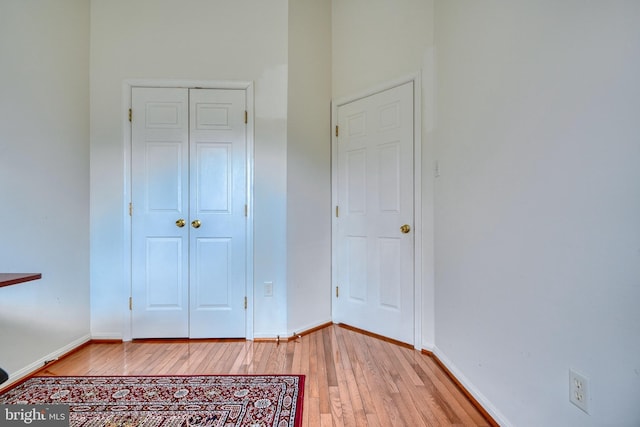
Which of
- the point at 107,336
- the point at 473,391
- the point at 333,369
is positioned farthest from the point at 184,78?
the point at 473,391

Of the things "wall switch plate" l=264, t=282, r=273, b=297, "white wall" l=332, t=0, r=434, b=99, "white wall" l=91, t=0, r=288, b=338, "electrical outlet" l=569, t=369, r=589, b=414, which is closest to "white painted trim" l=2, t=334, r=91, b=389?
"white wall" l=91, t=0, r=288, b=338

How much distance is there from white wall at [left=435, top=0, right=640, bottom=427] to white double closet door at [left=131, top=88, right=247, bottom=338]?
5.41ft

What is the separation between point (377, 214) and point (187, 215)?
157cm

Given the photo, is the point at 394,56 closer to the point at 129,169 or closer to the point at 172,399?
the point at 129,169

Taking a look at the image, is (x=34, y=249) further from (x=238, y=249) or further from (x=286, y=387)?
(x=286, y=387)

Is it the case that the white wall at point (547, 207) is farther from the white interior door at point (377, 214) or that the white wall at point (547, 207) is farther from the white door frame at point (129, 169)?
the white door frame at point (129, 169)

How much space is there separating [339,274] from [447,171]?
1297 millimetres

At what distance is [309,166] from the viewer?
250 centimetres

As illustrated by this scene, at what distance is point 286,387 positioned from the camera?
5.34 feet

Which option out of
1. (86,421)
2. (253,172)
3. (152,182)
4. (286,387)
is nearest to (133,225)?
(152,182)

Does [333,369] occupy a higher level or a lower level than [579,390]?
lower

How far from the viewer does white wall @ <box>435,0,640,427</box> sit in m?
0.84

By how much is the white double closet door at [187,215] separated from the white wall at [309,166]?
16.0 inches

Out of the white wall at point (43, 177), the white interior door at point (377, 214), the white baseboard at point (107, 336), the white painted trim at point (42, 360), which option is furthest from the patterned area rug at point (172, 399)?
the white interior door at point (377, 214)
